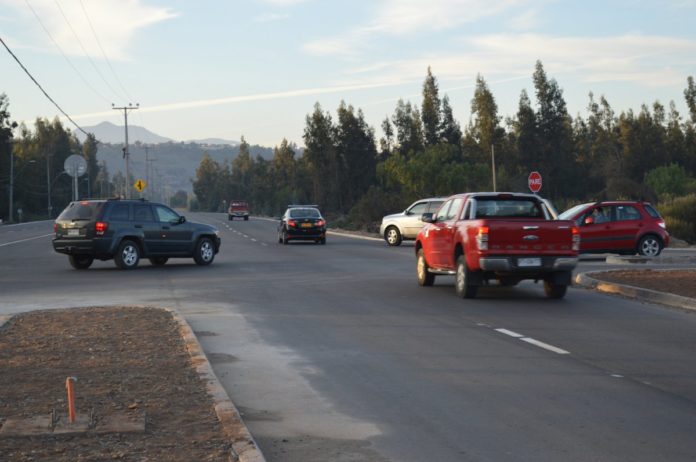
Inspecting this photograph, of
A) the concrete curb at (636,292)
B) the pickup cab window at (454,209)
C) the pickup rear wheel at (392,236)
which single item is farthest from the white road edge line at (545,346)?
the pickup rear wheel at (392,236)

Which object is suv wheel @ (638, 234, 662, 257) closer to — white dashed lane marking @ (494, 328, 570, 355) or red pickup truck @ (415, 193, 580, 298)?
red pickup truck @ (415, 193, 580, 298)

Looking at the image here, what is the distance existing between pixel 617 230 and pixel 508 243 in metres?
12.4

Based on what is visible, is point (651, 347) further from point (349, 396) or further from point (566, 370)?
point (349, 396)

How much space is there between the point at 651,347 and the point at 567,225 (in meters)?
5.67

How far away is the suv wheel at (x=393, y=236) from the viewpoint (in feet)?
127

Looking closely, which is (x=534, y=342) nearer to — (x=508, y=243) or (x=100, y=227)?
(x=508, y=243)

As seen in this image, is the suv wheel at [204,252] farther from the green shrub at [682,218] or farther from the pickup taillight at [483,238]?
the green shrub at [682,218]

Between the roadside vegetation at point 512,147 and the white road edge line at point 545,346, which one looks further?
the roadside vegetation at point 512,147

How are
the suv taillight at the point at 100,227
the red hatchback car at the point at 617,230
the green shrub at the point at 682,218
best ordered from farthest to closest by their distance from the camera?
the green shrub at the point at 682,218 → the red hatchback car at the point at 617,230 → the suv taillight at the point at 100,227

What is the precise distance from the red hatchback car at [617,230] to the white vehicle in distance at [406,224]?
9.57m

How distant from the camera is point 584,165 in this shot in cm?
11500

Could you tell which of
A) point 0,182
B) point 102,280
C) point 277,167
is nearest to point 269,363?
point 102,280

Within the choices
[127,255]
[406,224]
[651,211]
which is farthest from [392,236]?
[127,255]

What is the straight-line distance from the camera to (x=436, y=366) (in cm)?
1015
